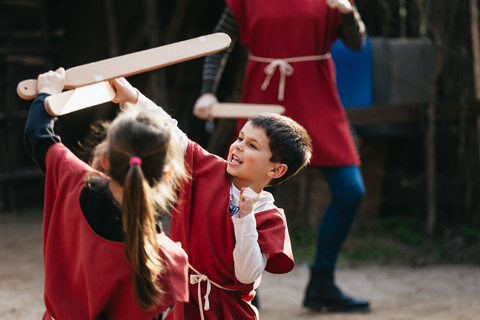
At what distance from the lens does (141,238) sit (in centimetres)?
136

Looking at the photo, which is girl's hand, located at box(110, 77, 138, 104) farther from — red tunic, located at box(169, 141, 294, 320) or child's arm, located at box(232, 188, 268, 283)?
child's arm, located at box(232, 188, 268, 283)

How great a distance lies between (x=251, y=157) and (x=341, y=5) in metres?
1.05

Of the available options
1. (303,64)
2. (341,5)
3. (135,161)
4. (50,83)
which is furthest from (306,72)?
(135,161)

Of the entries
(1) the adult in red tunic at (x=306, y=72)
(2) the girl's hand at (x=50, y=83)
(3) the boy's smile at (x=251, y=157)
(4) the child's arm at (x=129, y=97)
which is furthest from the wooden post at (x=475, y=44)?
(2) the girl's hand at (x=50, y=83)

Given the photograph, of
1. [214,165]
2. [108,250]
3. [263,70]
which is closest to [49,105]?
[108,250]

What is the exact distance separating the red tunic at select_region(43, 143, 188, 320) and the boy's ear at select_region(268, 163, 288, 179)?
431 millimetres

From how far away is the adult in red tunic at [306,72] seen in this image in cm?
269

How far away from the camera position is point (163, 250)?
1445 mm

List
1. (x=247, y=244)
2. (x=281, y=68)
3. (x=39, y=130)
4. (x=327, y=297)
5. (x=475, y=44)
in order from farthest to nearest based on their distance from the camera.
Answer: (x=475, y=44), (x=327, y=297), (x=281, y=68), (x=247, y=244), (x=39, y=130)

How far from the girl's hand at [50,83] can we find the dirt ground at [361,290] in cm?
164

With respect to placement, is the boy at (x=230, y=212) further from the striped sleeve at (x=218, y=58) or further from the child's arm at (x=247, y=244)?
the striped sleeve at (x=218, y=58)

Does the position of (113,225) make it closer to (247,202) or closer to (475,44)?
(247,202)

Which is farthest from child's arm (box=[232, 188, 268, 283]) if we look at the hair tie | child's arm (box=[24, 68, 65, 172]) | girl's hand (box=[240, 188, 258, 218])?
child's arm (box=[24, 68, 65, 172])

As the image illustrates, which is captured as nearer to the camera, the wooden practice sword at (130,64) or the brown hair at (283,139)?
the wooden practice sword at (130,64)
